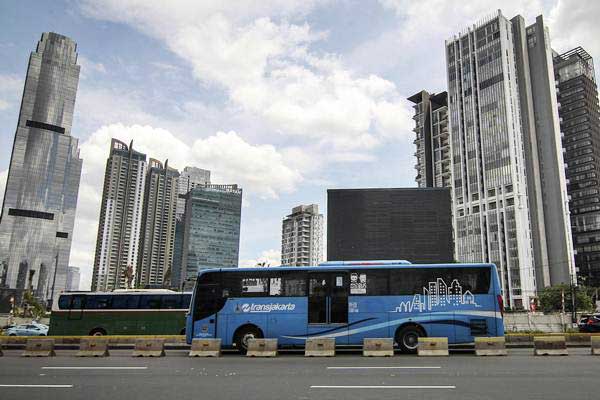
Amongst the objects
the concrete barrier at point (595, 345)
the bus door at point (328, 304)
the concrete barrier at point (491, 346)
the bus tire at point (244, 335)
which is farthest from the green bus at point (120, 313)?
the concrete barrier at point (595, 345)

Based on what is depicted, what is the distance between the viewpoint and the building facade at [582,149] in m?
122

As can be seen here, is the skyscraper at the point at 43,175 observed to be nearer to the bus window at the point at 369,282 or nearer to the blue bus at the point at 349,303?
the blue bus at the point at 349,303

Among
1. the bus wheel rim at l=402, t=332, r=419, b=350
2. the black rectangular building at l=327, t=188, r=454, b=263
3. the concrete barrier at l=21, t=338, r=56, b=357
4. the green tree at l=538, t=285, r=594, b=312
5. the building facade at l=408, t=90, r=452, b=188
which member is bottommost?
the concrete barrier at l=21, t=338, r=56, b=357

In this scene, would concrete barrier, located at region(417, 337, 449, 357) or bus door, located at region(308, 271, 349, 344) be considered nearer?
concrete barrier, located at region(417, 337, 449, 357)

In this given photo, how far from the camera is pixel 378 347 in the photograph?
16.8m

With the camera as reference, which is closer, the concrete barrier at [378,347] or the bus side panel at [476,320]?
the concrete barrier at [378,347]

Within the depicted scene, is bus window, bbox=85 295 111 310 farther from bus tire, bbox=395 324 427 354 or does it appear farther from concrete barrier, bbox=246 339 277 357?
bus tire, bbox=395 324 427 354

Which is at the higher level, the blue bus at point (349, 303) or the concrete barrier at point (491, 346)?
the blue bus at point (349, 303)

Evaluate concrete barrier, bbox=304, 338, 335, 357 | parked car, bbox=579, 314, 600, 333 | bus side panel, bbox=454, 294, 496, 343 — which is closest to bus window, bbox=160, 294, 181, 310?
concrete barrier, bbox=304, 338, 335, 357

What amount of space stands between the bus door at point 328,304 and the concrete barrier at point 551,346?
21.6ft

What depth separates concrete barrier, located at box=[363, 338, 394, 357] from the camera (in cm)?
1666

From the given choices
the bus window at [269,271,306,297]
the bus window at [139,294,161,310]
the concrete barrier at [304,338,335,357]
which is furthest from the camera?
the bus window at [139,294,161,310]

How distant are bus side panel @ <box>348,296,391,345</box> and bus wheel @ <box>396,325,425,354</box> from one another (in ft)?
1.72

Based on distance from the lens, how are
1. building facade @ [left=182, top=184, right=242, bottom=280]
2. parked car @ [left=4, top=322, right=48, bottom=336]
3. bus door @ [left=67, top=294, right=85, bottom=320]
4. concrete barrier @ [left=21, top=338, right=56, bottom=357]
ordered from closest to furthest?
concrete barrier @ [left=21, top=338, right=56, bottom=357] → bus door @ [left=67, top=294, right=85, bottom=320] → parked car @ [left=4, top=322, right=48, bottom=336] → building facade @ [left=182, top=184, right=242, bottom=280]
